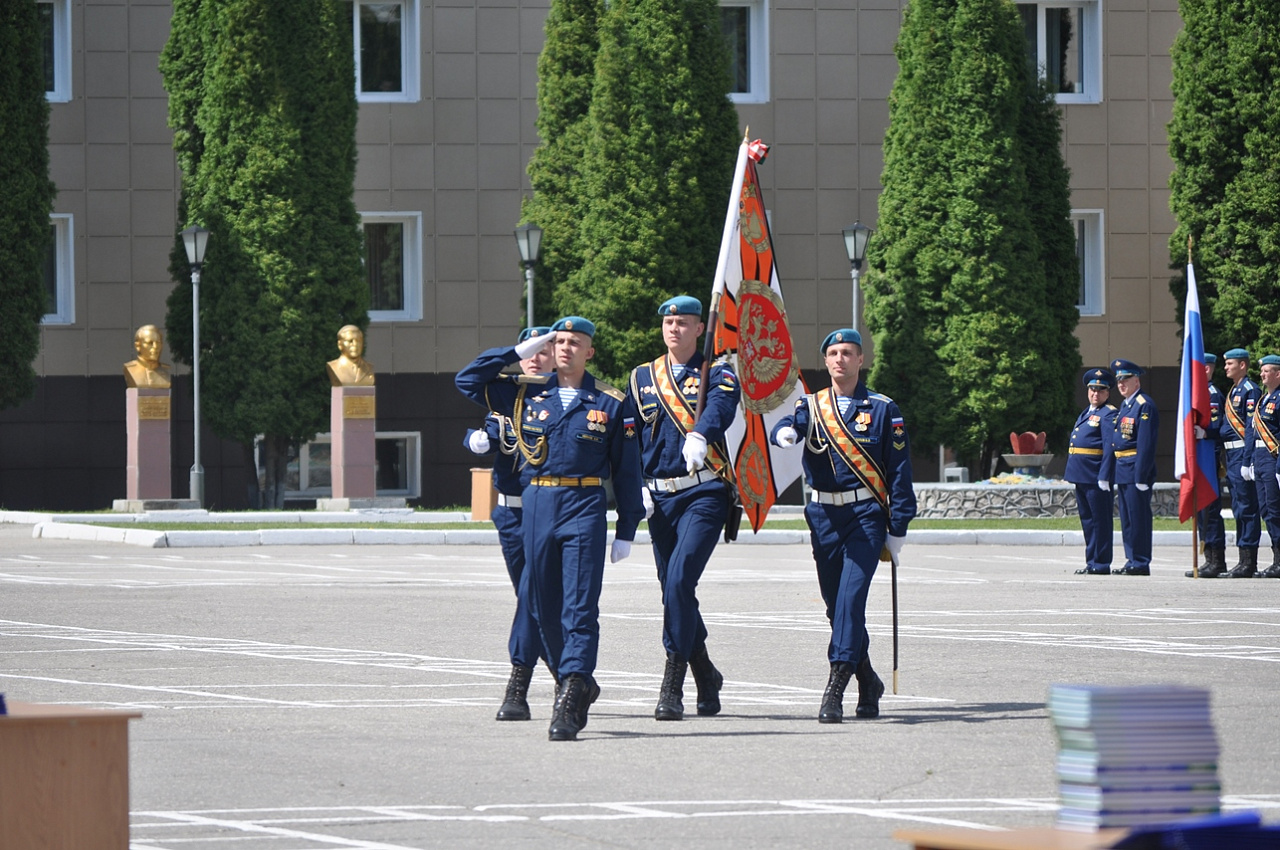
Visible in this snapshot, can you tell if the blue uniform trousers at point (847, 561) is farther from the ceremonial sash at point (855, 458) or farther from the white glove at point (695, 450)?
the white glove at point (695, 450)

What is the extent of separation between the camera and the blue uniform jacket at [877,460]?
11219 mm

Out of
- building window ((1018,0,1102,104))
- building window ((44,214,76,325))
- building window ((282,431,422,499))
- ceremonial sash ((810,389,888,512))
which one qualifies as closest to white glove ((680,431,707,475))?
ceremonial sash ((810,389,888,512))

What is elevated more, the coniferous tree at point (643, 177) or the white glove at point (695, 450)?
the coniferous tree at point (643, 177)

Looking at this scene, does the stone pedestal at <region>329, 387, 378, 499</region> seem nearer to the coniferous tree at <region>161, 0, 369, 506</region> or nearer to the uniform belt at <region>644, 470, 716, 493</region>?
the coniferous tree at <region>161, 0, 369, 506</region>

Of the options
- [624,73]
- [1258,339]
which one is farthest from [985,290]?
[624,73]

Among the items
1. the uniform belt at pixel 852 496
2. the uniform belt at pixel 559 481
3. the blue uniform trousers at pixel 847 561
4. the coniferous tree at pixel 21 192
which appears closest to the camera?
the uniform belt at pixel 559 481

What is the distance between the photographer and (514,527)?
11.1 meters

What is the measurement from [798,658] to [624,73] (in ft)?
77.4

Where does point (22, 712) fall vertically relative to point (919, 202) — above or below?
below

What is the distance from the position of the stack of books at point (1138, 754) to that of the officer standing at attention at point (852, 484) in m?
6.46

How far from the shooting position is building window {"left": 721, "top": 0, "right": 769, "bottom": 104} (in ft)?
129

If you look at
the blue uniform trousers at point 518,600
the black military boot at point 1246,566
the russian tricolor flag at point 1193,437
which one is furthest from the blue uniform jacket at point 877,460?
the russian tricolor flag at point 1193,437

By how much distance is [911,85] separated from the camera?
35.7 meters

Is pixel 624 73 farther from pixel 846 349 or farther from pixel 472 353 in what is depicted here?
pixel 846 349
